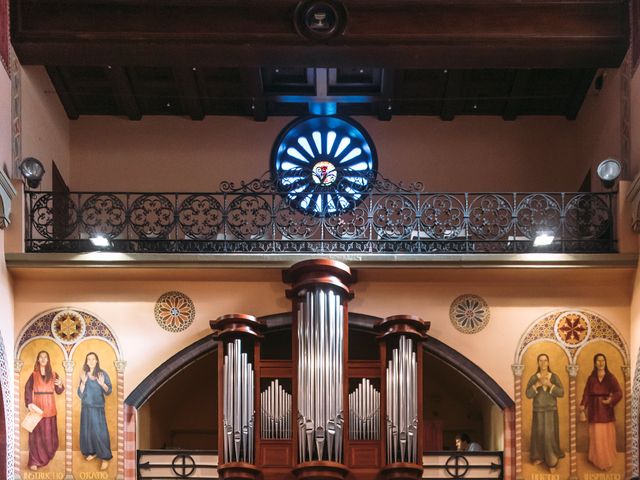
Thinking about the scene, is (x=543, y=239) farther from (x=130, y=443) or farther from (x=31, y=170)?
(x=31, y=170)

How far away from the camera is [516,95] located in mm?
19234

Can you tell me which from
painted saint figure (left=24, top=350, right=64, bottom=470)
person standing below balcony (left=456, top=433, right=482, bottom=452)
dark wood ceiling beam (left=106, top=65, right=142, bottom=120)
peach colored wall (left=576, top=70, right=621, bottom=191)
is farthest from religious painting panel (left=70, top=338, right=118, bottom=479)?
peach colored wall (left=576, top=70, right=621, bottom=191)

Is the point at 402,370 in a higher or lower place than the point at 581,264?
lower

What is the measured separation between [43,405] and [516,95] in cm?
745

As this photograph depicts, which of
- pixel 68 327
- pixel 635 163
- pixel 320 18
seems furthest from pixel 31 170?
pixel 635 163

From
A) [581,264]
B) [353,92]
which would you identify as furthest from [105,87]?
[581,264]

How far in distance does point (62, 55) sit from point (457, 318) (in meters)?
→ 5.68

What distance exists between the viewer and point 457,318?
16.9 m

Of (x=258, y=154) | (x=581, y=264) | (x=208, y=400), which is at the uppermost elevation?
(x=258, y=154)

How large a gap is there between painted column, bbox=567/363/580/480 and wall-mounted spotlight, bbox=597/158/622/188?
2187mm

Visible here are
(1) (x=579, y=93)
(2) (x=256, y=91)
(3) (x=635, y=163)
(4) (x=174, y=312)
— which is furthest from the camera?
(1) (x=579, y=93)

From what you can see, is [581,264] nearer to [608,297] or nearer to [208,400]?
[608,297]

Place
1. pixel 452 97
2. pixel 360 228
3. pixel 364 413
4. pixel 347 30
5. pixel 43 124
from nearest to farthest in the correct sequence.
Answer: pixel 364 413 → pixel 360 228 → pixel 347 30 → pixel 43 124 → pixel 452 97

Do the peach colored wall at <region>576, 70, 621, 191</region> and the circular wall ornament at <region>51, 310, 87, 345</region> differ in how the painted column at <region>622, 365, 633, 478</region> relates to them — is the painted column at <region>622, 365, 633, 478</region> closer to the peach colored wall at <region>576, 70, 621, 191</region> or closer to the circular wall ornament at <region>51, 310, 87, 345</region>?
the peach colored wall at <region>576, 70, 621, 191</region>
